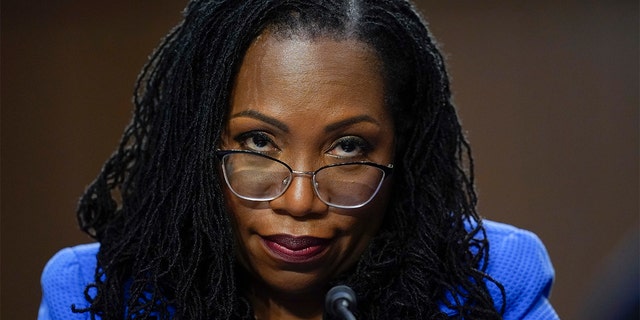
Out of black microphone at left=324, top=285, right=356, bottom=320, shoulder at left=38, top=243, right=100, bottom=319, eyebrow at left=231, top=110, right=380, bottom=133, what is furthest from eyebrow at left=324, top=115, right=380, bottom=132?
shoulder at left=38, top=243, right=100, bottom=319

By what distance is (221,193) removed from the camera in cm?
163

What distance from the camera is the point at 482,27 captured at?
2.91m

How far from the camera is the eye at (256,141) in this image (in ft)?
5.24

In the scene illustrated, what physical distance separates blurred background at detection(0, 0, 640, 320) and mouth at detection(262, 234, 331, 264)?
1.29 m

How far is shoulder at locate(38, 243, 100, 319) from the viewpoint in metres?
1.72

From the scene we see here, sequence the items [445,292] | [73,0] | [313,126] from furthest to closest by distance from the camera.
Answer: [73,0] → [445,292] → [313,126]

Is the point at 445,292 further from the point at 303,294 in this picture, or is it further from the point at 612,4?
the point at 612,4

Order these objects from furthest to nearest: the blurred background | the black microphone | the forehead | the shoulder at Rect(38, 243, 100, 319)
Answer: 1. the blurred background
2. the shoulder at Rect(38, 243, 100, 319)
3. the forehead
4. the black microphone

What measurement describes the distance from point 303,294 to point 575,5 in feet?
5.15

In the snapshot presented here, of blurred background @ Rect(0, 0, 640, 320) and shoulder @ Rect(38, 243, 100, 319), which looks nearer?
shoulder @ Rect(38, 243, 100, 319)

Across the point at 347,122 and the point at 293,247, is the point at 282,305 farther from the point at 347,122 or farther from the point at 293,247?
the point at 347,122

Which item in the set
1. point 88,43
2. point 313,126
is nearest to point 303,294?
point 313,126

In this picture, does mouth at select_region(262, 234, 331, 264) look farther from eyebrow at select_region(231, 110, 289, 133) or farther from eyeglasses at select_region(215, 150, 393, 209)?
eyebrow at select_region(231, 110, 289, 133)

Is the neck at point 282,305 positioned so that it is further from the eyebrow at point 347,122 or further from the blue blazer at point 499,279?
the eyebrow at point 347,122
